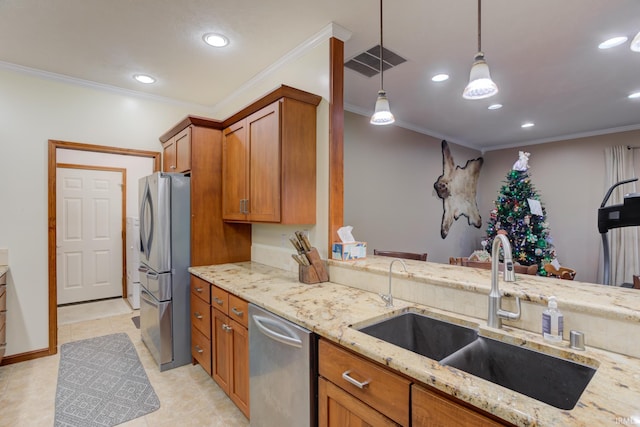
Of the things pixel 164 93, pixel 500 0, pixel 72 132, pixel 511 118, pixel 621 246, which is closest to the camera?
pixel 500 0

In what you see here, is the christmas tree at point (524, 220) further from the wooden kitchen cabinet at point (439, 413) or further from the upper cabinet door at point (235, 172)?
the wooden kitchen cabinet at point (439, 413)

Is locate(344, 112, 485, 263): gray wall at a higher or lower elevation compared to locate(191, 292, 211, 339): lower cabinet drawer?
higher

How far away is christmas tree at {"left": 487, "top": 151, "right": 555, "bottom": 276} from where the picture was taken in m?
4.74

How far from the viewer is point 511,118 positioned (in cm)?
442

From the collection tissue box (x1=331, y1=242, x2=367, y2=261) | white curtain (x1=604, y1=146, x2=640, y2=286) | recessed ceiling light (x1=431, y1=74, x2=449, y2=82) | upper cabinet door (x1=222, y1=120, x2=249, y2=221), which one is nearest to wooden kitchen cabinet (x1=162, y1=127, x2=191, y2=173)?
upper cabinet door (x1=222, y1=120, x2=249, y2=221)

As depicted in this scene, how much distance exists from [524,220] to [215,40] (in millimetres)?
4893

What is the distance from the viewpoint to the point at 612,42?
8.01 ft

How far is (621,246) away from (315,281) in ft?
17.4

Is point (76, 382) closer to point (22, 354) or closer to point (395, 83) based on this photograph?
point (22, 354)

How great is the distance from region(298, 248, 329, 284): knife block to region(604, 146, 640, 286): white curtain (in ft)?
16.8

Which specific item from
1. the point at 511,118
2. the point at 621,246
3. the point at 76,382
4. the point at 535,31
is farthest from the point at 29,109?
the point at 621,246

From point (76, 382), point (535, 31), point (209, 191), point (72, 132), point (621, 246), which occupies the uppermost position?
point (535, 31)

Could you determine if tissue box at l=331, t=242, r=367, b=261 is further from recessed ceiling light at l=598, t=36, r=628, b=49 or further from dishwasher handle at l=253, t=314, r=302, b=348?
recessed ceiling light at l=598, t=36, r=628, b=49

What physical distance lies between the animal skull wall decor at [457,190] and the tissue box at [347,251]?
3.44 meters
